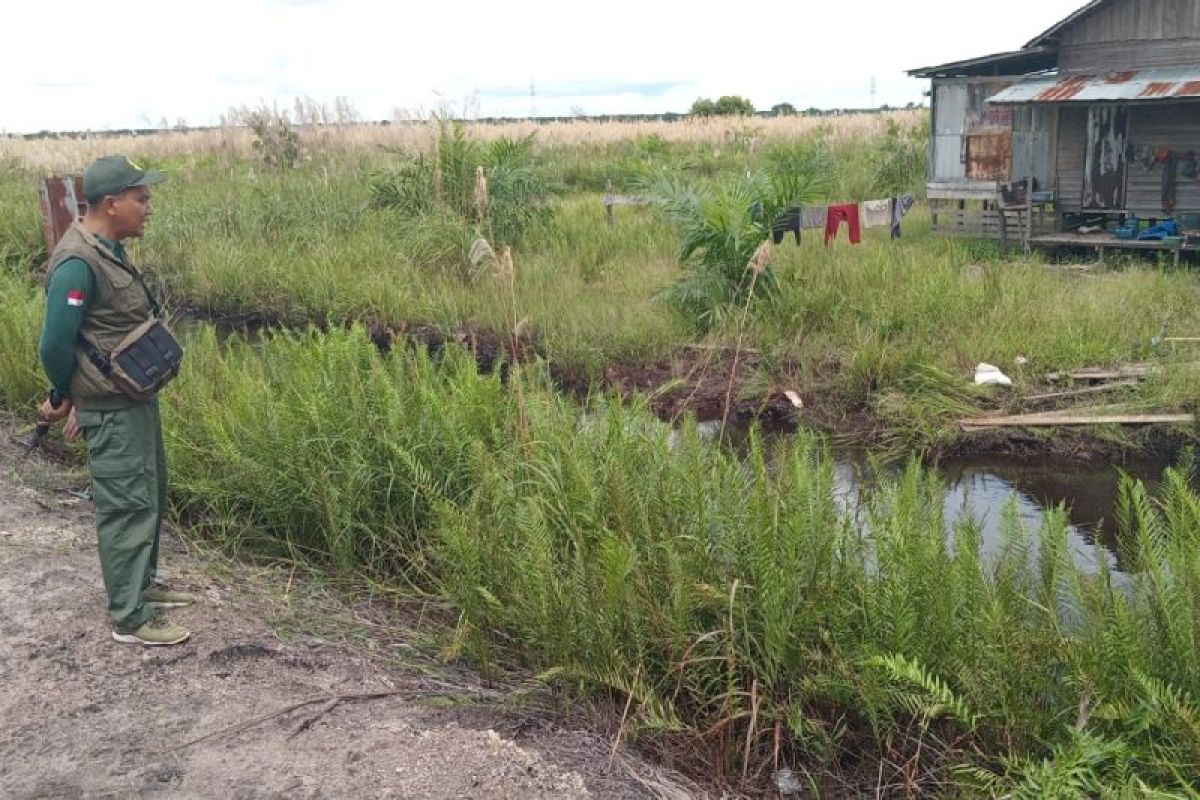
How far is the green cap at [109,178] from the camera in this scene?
12.1 feet

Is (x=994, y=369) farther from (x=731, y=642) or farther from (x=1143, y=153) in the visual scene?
(x=1143, y=153)

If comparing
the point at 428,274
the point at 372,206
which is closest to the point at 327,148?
the point at 372,206

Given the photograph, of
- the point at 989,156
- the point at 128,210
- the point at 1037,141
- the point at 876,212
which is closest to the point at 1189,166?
the point at 1037,141

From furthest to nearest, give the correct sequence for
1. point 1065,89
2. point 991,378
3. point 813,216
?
1. point 1065,89
2. point 813,216
3. point 991,378

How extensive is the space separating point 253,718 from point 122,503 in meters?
1.02

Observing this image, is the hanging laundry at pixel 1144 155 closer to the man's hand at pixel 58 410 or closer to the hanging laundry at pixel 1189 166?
the hanging laundry at pixel 1189 166

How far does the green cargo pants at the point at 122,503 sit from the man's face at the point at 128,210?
0.66m

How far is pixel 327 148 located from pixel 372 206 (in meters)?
6.26

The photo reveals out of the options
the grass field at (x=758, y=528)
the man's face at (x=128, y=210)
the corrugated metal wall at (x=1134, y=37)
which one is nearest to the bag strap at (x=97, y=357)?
the man's face at (x=128, y=210)

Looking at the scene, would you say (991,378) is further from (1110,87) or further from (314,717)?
(1110,87)

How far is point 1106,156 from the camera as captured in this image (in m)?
13.3

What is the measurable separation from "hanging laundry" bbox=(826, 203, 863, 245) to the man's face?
Result: 771 centimetres

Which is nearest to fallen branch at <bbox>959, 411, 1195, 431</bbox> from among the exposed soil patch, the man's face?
the exposed soil patch

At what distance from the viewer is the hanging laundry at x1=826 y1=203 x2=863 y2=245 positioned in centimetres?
1042
